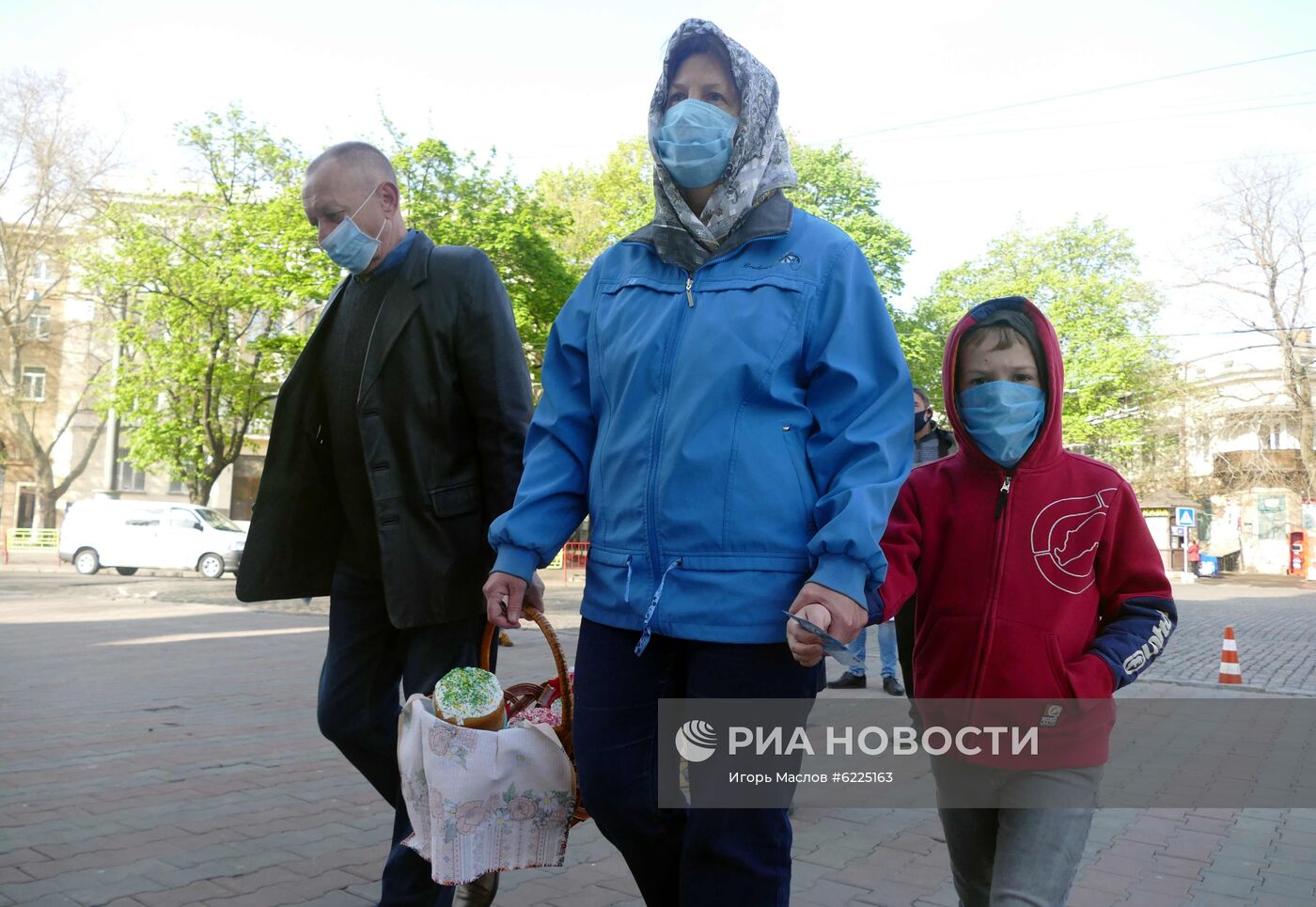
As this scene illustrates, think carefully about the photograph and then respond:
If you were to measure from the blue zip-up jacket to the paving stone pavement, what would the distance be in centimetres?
177

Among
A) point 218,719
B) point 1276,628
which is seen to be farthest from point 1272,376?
point 218,719

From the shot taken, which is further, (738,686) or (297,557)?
(297,557)

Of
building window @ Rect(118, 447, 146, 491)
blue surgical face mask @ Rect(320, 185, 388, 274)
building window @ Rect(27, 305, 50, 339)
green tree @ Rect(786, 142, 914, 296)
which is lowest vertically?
building window @ Rect(118, 447, 146, 491)

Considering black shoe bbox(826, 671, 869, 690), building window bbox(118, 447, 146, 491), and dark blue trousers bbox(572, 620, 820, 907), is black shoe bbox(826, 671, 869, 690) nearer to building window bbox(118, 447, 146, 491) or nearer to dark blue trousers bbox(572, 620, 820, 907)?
dark blue trousers bbox(572, 620, 820, 907)

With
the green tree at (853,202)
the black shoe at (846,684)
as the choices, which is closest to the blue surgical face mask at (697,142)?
the black shoe at (846,684)

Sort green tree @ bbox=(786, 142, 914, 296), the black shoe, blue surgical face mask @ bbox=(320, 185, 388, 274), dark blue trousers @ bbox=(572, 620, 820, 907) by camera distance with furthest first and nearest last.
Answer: green tree @ bbox=(786, 142, 914, 296)
the black shoe
blue surgical face mask @ bbox=(320, 185, 388, 274)
dark blue trousers @ bbox=(572, 620, 820, 907)

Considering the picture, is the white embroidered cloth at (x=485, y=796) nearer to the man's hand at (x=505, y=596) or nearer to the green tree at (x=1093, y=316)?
the man's hand at (x=505, y=596)

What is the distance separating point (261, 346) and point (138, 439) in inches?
204

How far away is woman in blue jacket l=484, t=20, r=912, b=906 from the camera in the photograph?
2.20 m

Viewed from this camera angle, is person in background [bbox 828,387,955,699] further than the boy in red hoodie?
Yes

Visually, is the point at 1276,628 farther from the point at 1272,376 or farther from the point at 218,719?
the point at 1272,376

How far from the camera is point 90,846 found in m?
4.00

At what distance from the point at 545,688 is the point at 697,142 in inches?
54.4

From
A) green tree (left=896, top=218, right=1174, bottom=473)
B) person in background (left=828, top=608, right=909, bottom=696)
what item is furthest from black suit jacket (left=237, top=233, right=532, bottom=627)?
green tree (left=896, top=218, right=1174, bottom=473)
